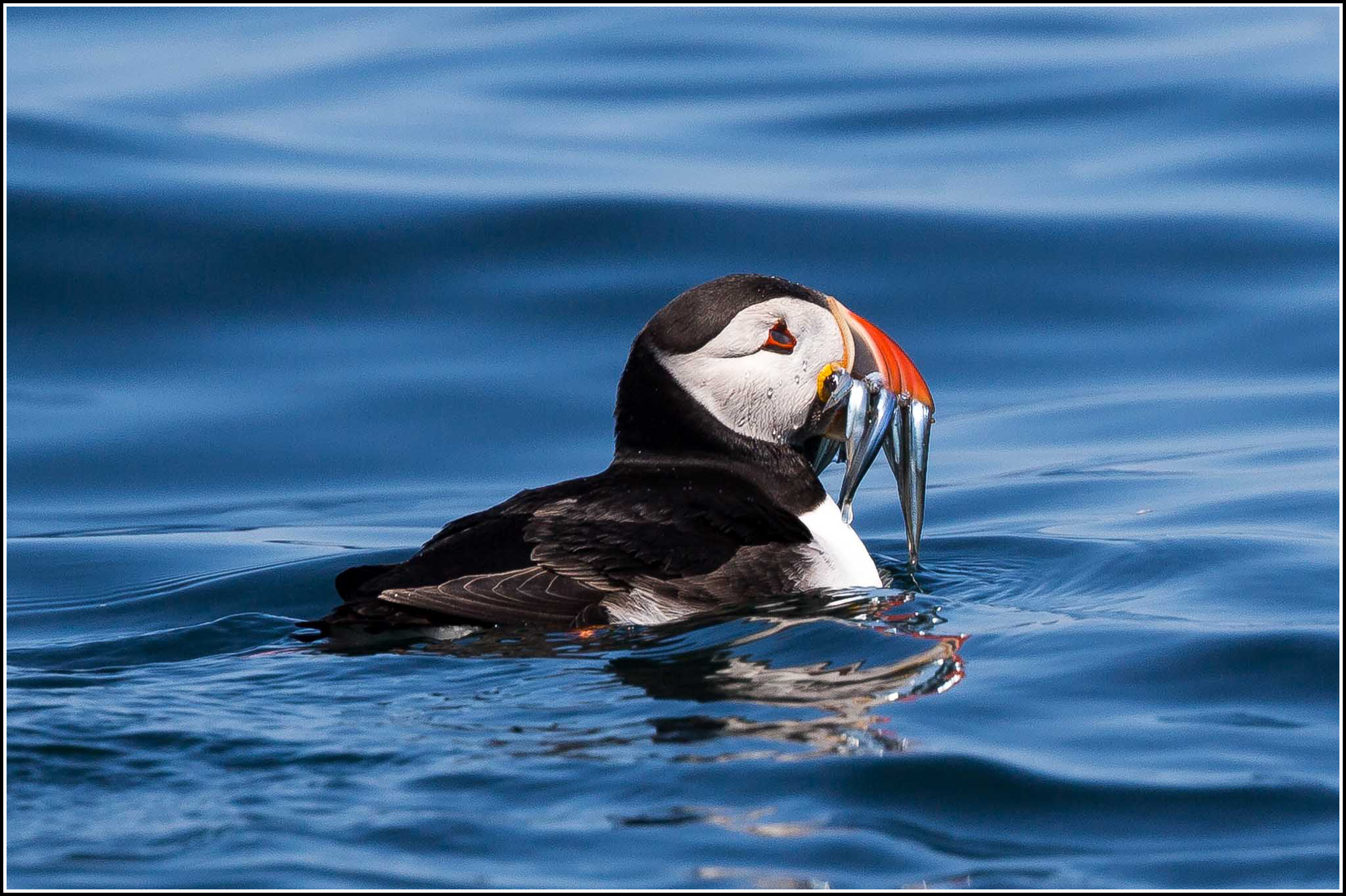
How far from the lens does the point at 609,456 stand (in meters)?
8.68

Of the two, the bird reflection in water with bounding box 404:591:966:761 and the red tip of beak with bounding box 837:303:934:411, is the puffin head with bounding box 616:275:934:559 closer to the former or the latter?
the red tip of beak with bounding box 837:303:934:411

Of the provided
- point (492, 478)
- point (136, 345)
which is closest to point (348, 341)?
point (136, 345)

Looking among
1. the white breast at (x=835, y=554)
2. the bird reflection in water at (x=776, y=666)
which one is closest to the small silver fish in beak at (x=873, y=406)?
the white breast at (x=835, y=554)

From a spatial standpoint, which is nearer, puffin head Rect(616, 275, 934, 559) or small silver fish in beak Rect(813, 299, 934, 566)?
puffin head Rect(616, 275, 934, 559)

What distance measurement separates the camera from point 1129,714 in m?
4.53

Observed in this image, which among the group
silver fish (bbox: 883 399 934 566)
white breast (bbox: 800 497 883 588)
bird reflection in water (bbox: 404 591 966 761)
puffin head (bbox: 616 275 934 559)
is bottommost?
bird reflection in water (bbox: 404 591 966 761)

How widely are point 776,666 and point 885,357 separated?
4.41 ft

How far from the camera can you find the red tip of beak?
568 centimetres

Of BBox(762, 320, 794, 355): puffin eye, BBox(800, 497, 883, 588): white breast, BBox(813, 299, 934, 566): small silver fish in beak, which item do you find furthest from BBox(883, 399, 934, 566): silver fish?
BBox(762, 320, 794, 355): puffin eye

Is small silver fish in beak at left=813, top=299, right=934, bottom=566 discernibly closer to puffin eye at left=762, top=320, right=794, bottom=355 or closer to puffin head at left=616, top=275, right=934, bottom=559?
puffin head at left=616, top=275, right=934, bottom=559

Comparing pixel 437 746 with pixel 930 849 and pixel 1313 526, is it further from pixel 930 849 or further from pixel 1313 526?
pixel 1313 526

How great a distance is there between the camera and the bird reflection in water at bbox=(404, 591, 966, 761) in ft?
13.6

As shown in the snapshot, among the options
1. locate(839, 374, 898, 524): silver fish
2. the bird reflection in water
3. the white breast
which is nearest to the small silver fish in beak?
locate(839, 374, 898, 524): silver fish

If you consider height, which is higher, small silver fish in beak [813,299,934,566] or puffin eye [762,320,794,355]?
puffin eye [762,320,794,355]
